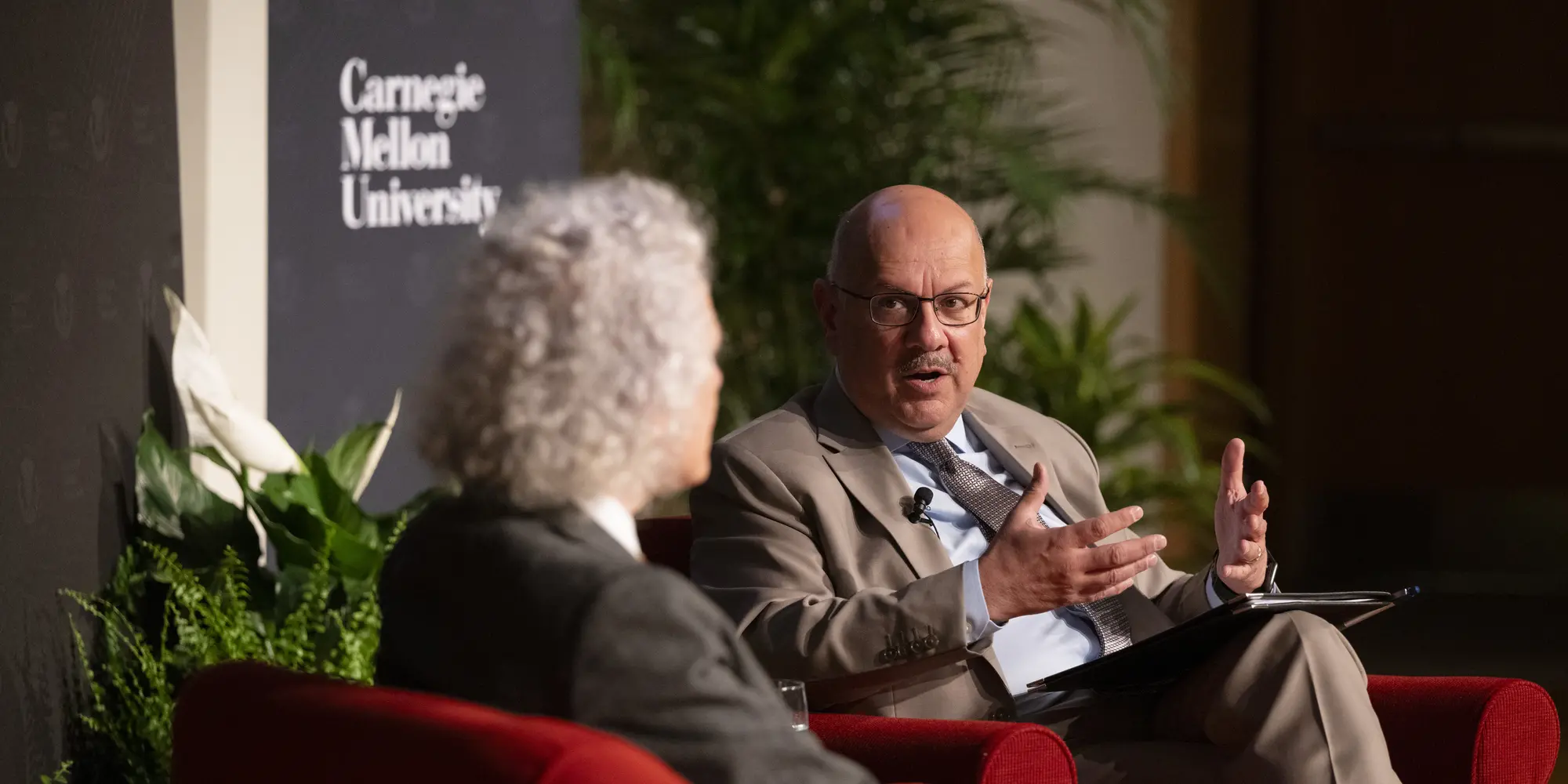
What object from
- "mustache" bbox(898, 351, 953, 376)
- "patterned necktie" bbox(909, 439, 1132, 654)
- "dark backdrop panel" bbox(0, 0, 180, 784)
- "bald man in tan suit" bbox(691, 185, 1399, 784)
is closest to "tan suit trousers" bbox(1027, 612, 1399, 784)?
"bald man in tan suit" bbox(691, 185, 1399, 784)

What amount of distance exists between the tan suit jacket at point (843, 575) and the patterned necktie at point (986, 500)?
43 mm

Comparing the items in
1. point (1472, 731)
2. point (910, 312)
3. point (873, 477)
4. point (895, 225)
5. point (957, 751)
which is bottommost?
point (1472, 731)

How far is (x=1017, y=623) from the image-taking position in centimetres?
257

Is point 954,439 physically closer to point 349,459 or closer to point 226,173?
point 349,459

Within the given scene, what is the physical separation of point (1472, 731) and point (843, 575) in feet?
2.91

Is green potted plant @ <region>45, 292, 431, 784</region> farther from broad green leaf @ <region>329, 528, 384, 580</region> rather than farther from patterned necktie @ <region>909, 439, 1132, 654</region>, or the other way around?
patterned necktie @ <region>909, 439, 1132, 654</region>

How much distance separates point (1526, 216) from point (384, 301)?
5648 millimetres

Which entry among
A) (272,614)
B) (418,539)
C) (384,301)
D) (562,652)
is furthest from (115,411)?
(562,652)

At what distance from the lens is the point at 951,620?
2.28 m

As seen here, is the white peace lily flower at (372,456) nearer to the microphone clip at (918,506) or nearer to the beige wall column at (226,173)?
the beige wall column at (226,173)

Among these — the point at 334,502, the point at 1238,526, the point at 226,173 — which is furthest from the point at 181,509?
the point at 1238,526

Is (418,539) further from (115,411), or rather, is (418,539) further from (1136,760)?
(115,411)

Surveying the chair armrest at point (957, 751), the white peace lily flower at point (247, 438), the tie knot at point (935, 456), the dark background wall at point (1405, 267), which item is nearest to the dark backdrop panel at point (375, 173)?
the white peace lily flower at point (247, 438)

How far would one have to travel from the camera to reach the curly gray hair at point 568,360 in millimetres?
1490
